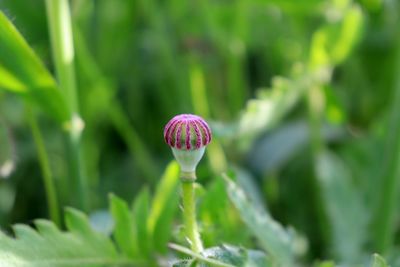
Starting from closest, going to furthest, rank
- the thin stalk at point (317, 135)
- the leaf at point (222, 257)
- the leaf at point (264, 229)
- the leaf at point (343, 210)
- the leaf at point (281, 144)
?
1. the leaf at point (222, 257)
2. the leaf at point (264, 229)
3. the leaf at point (343, 210)
4. the thin stalk at point (317, 135)
5. the leaf at point (281, 144)

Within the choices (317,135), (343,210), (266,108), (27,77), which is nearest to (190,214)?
(27,77)

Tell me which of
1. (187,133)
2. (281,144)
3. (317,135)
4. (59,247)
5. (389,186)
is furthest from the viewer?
(281,144)

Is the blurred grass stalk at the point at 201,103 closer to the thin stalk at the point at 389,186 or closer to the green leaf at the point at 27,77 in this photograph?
the thin stalk at the point at 389,186

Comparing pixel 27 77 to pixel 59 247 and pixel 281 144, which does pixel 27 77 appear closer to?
pixel 59 247

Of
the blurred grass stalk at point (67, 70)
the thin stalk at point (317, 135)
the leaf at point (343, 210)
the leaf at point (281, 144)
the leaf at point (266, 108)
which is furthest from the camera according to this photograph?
the leaf at point (281, 144)

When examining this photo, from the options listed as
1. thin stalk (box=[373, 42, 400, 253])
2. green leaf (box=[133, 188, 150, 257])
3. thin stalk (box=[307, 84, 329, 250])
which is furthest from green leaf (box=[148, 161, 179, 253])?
thin stalk (box=[307, 84, 329, 250])

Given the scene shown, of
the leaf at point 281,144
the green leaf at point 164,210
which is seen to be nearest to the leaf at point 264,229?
the green leaf at point 164,210

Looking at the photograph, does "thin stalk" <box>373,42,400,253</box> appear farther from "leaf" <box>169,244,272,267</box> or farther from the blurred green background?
"leaf" <box>169,244,272,267</box>
